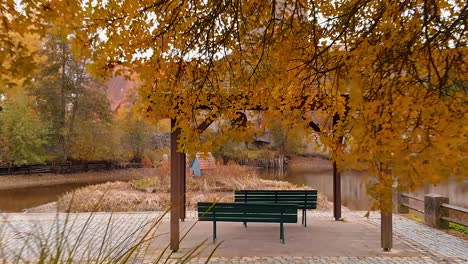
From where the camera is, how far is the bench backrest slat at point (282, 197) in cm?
765

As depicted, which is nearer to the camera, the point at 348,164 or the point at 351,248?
the point at 348,164

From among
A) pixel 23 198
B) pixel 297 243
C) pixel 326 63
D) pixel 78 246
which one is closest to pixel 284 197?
pixel 297 243

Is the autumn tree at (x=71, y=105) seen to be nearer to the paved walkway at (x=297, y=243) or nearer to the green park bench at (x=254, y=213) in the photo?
the paved walkway at (x=297, y=243)

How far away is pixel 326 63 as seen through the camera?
12.0ft

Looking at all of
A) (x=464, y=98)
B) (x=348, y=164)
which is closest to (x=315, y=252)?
(x=348, y=164)

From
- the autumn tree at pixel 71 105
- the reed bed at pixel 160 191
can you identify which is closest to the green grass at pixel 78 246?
the reed bed at pixel 160 191

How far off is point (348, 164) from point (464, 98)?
2.42 feet

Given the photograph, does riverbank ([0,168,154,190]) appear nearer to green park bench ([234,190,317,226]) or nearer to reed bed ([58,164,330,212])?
reed bed ([58,164,330,212])

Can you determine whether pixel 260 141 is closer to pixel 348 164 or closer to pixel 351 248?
pixel 351 248

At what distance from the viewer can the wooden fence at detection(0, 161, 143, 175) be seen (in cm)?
2400

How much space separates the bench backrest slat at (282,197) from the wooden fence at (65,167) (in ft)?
66.7

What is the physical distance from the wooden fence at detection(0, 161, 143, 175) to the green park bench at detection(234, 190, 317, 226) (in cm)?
2032

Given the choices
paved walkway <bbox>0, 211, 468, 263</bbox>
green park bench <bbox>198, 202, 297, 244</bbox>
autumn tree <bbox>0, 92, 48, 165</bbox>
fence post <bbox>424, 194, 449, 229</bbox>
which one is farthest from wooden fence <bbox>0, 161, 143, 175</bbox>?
fence post <bbox>424, 194, 449, 229</bbox>

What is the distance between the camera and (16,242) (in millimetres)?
6359
